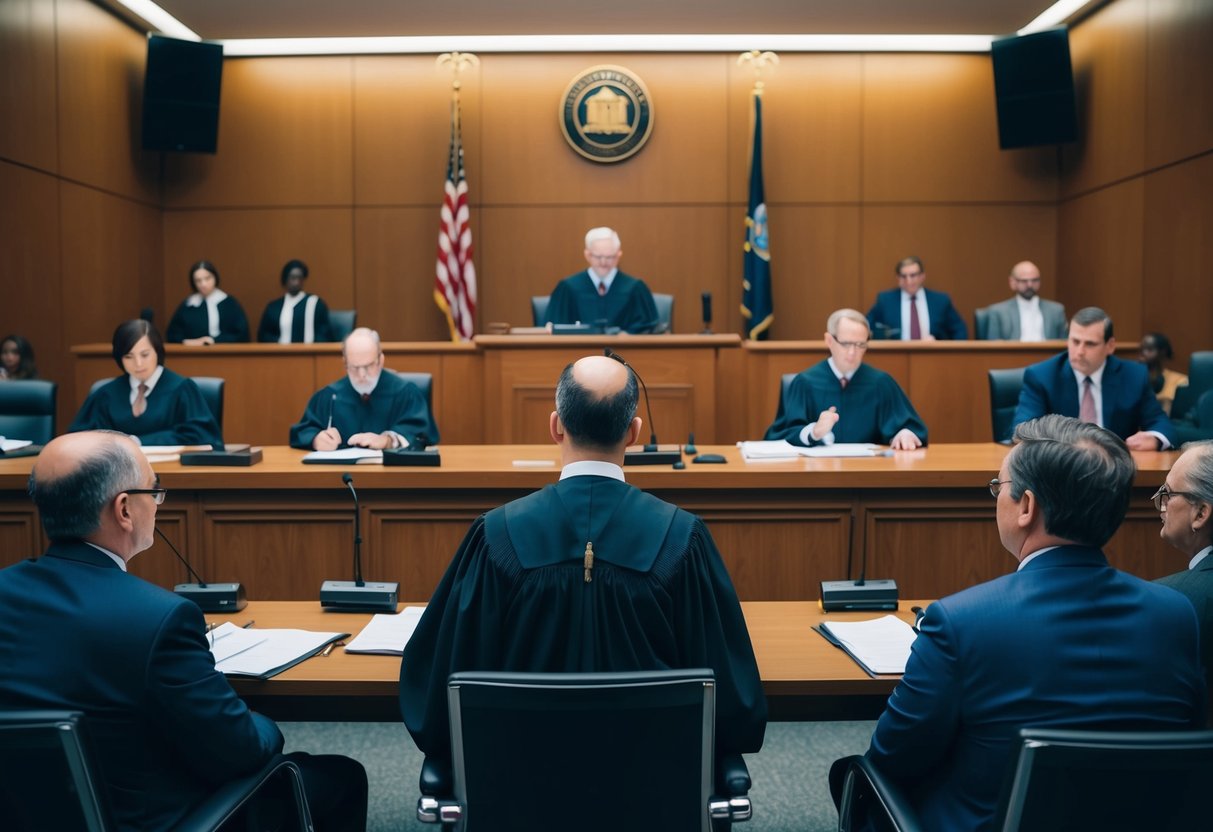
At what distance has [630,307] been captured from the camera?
732 cm

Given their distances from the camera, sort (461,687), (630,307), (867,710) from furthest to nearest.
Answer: (630,307) → (867,710) → (461,687)

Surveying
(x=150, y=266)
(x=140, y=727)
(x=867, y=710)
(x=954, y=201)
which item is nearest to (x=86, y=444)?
(x=140, y=727)

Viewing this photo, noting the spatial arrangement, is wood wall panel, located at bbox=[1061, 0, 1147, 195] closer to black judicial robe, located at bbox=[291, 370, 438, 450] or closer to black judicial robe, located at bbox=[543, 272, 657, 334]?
black judicial robe, located at bbox=[543, 272, 657, 334]

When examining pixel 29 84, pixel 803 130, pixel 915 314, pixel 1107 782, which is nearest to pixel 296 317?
pixel 29 84

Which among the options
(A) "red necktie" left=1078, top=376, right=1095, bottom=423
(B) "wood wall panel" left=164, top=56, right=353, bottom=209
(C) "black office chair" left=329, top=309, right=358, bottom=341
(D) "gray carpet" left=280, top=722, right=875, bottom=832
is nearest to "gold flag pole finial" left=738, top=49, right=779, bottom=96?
(B) "wood wall panel" left=164, top=56, right=353, bottom=209

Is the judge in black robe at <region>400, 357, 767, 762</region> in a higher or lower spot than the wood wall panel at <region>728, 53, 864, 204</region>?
lower

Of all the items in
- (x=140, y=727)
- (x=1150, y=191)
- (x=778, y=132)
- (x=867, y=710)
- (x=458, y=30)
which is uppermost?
(x=458, y=30)

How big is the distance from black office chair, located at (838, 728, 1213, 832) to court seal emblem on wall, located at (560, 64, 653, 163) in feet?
28.2

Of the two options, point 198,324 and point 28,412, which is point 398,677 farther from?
point 198,324

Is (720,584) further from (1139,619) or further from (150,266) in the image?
(150,266)

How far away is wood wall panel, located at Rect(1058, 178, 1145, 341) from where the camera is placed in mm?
8195

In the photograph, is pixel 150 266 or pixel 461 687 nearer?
Answer: pixel 461 687

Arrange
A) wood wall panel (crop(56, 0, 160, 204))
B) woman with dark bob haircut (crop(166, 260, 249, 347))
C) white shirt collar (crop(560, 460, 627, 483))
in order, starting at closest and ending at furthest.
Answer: white shirt collar (crop(560, 460, 627, 483))
wood wall panel (crop(56, 0, 160, 204))
woman with dark bob haircut (crop(166, 260, 249, 347))

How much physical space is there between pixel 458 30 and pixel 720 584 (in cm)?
797
